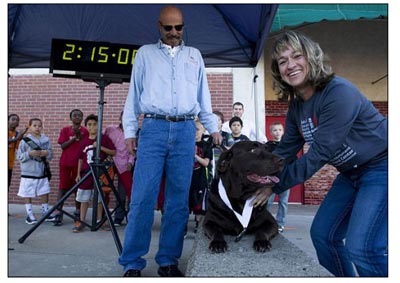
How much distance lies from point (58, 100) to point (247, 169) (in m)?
6.81

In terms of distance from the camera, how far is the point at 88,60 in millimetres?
4152

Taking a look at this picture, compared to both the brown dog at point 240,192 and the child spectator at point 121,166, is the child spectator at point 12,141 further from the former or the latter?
the brown dog at point 240,192

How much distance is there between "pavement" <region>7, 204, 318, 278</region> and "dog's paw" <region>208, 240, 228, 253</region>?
0.69m

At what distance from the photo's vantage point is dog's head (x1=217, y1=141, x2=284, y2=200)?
2.27 metres

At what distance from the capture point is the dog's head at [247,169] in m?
2.27

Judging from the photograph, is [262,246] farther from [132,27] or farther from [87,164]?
[87,164]

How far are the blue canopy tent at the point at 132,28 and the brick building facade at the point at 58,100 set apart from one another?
2.57 metres

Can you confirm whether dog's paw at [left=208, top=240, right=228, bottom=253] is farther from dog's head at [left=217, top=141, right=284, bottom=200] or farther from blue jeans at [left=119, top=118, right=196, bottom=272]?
blue jeans at [left=119, top=118, right=196, bottom=272]

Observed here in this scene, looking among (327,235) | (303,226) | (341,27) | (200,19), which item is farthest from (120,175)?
(341,27)

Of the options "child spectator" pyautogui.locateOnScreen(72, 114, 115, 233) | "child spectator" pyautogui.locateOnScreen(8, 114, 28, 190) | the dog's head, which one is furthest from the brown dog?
"child spectator" pyautogui.locateOnScreen(8, 114, 28, 190)

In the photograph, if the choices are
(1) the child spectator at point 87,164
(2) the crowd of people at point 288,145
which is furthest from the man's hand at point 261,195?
(1) the child spectator at point 87,164

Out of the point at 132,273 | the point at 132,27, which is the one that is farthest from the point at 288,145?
the point at 132,27

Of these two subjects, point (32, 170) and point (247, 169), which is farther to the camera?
point (32, 170)

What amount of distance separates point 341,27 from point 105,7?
678 centimetres
